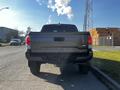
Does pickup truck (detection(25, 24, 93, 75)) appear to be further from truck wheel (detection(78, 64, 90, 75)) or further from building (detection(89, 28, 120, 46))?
building (detection(89, 28, 120, 46))

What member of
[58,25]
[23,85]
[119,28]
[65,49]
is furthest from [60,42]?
[119,28]

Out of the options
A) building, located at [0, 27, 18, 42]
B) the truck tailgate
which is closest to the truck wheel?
the truck tailgate

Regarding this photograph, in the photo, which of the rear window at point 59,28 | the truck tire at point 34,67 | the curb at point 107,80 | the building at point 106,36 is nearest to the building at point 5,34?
the building at point 106,36

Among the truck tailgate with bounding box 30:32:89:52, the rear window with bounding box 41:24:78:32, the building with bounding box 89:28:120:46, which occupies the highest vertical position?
the rear window with bounding box 41:24:78:32

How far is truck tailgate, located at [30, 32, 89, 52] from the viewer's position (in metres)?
10.3

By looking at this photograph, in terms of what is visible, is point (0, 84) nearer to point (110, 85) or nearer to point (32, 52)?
point (32, 52)

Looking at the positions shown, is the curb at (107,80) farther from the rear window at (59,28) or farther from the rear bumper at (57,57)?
the rear window at (59,28)

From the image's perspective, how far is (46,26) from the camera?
15.2m

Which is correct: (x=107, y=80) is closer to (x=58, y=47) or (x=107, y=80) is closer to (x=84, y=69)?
(x=84, y=69)

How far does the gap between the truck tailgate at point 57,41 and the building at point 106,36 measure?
→ 195 feet

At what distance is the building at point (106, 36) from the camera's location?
236 ft

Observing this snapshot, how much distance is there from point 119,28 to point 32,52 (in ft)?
241

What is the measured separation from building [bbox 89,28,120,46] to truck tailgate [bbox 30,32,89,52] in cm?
5940

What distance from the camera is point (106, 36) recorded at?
76812 millimetres
